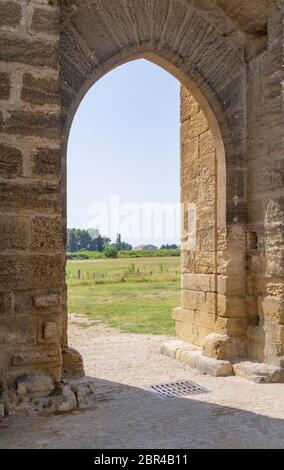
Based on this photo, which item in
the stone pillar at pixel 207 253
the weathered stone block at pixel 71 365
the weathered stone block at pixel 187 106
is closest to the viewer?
the weathered stone block at pixel 71 365

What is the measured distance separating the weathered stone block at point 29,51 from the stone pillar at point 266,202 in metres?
2.31

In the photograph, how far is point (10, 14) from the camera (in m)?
3.66

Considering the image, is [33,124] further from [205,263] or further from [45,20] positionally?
[205,263]

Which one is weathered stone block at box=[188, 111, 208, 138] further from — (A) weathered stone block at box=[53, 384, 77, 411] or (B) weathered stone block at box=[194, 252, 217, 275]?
(A) weathered stone block at box=[53, 384, 77, 411]

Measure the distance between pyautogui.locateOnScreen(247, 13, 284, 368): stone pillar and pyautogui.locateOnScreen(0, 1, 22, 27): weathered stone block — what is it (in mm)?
2593

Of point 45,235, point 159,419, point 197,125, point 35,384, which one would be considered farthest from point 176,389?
point 197,125

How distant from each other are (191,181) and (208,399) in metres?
2.90

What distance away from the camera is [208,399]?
414cm

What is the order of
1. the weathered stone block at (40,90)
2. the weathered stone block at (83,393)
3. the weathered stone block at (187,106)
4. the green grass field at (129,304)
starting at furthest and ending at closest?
the green grass field at (129,304) < the weathered stone block at (187,106) < the weathered stone block at (83,393) < the weathered stone block at (40,90)

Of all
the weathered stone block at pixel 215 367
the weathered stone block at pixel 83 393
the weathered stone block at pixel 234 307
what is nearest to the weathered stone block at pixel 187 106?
the weathered stone block at pixel 234 307

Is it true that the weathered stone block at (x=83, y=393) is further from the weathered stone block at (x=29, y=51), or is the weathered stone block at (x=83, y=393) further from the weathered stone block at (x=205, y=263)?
the weathered stone block at (x=29, y=51)

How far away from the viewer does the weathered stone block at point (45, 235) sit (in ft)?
12.2

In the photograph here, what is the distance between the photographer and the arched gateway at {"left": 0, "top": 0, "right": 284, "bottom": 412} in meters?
3.66

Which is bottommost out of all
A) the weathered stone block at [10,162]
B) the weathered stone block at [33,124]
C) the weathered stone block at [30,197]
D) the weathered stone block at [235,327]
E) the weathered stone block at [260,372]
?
the weathered stone block at [260,372]
